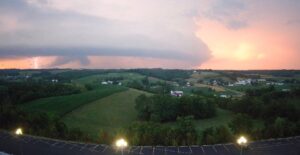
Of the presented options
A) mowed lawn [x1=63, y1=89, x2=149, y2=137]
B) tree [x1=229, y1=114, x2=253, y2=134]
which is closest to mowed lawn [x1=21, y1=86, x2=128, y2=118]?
mowed lawn [x1=63, y1=89, x2=149, y2=137]

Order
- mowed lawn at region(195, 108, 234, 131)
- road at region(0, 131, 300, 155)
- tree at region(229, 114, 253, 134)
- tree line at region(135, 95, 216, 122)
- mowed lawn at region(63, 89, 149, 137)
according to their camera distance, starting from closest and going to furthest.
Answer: road at region(0, 131, 300, 155) → tree at region(229, 114, 253, 134) → mowed lawn at region(63, 89, 149, 137) → mowed lawn at region(195, 108, 234, 131) → tree line at region(135, 95, 216, 122)

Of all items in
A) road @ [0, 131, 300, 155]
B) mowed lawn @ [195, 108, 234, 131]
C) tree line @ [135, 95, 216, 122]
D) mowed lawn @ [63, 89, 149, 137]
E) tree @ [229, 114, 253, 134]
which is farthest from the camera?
tree line @ [135, 95, 216, 122]

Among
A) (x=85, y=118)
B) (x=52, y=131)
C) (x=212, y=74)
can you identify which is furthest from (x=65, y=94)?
(x=212, y=74)

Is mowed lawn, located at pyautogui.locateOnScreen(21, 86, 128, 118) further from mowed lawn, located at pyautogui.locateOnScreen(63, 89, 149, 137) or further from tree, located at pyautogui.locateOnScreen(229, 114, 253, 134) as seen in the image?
tree, located at pyautogui.locateOnScreen(229, 114, 253, 134)

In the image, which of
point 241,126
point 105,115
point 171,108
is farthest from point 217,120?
point 241,126

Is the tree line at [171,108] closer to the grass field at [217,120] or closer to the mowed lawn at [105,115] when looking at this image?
the grass field at [217,120]

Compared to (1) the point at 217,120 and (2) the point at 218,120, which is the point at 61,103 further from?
(2) the point at 218,120

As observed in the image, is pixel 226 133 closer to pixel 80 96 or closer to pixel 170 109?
pixel 170 109
